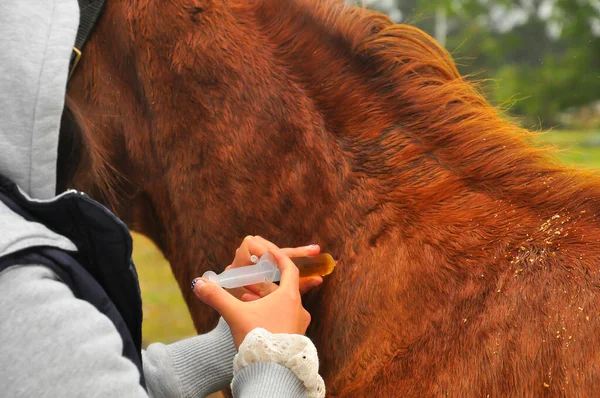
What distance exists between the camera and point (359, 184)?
1249mm

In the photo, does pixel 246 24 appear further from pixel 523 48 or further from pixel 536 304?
pixel 523 48

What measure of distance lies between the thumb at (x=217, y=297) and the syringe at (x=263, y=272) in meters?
0.09

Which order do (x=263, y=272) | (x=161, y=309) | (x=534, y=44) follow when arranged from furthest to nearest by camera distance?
(x=534, y=44) < (x=161, y=309) < (x=263, y=272)

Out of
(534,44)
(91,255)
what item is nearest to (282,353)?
(91,255)

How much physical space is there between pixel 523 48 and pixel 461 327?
2140 cm

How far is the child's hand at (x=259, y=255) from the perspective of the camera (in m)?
1.16

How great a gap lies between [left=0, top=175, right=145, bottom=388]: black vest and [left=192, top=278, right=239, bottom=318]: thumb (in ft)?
0.32

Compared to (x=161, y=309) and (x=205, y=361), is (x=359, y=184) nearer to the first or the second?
(x=205, y=361)

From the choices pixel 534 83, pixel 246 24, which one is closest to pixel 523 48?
pixel 534 83

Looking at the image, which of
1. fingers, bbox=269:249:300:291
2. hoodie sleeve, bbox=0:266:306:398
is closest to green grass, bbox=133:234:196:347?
fingers, bbox=269:249:300:291

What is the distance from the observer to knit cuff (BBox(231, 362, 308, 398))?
935 mm

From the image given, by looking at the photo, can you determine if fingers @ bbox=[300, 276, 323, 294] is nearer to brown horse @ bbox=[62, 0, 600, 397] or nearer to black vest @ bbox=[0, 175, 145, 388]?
brown horse @ bbox=[62, 0, 600, 397]

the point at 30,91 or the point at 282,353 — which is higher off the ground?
the point at 30,91

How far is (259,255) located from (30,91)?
477 millimetres
